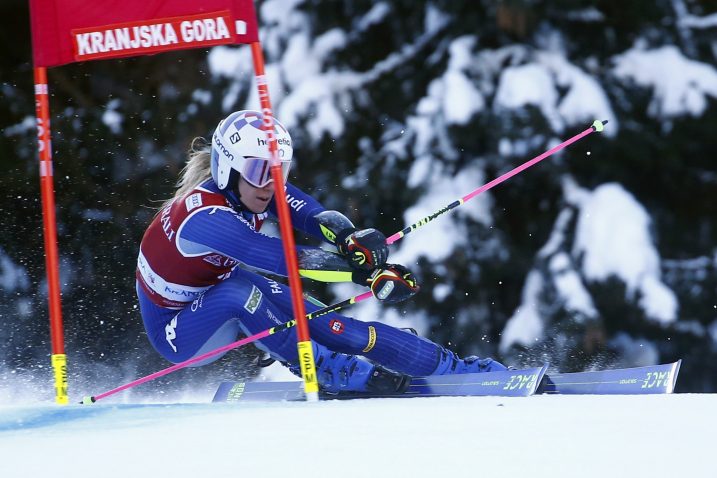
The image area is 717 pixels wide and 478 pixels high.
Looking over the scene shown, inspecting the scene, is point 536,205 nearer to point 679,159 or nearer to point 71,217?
point 679,159

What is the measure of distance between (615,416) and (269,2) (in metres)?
4.22

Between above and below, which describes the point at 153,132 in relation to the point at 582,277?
above

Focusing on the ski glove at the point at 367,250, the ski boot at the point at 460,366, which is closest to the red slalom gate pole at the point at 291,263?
the ski glove at the point at 367,250

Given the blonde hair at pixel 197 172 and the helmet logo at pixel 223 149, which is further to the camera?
the blonde hair at pixel 197 172

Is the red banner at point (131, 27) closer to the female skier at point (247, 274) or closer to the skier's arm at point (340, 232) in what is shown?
the female skier at point (247, 274)

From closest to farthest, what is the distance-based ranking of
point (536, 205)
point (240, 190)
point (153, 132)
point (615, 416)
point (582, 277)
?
point (615, 416)
point (240, 190)
point (582, 277)
point (536, 205)
point (153, 132)

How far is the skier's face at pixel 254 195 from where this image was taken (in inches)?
157

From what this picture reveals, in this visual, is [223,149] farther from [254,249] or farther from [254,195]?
[254,249]

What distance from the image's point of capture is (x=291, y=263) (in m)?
3.51

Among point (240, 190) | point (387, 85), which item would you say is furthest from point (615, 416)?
point (387, 85)

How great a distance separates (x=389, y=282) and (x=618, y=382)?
0.99 metres

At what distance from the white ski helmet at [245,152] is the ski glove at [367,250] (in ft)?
1.54

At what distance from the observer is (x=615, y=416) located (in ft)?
9.04

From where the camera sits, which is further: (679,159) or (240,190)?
(679,159)
